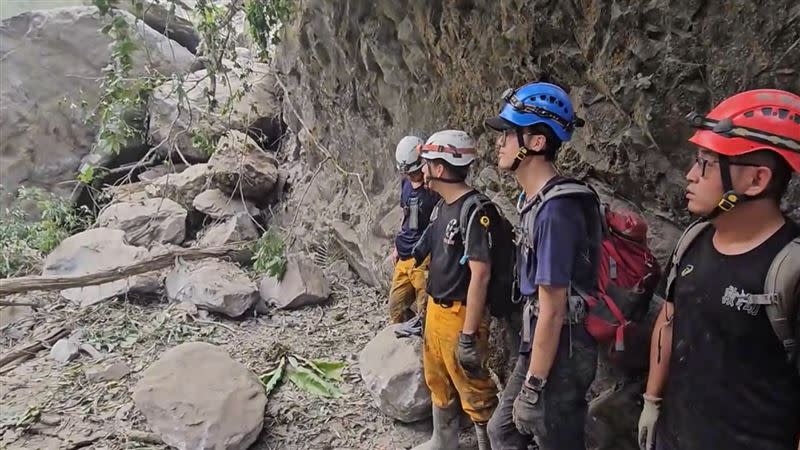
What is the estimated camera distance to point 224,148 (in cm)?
925

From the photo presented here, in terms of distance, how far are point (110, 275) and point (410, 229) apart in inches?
162

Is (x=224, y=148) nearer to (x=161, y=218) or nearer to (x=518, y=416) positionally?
(x=161, y=218)

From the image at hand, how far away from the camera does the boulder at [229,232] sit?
8.11 meters

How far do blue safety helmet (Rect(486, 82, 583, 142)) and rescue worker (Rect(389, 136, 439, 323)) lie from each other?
1900 mm

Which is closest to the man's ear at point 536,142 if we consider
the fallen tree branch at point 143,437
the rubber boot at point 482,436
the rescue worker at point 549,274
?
the rescue worker at point 549,274

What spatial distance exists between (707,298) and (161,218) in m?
8.18

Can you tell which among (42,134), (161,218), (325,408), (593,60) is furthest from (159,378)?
(42,134)

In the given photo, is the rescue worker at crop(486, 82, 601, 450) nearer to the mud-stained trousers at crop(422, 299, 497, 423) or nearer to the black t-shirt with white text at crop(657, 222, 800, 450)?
the black t-shirt with white text at crop(657, 222, 800, 450)

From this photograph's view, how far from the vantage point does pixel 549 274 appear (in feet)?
8.14

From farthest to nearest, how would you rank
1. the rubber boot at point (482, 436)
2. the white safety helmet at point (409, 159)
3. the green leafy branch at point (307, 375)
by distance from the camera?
the green leafy branch at point (307, 375) < the white safety helmet at point (409, 159) < the rubber boot at point (482, 436)

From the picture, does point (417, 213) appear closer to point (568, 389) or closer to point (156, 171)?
point (568, 389)

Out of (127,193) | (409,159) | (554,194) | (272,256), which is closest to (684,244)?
(554,194)

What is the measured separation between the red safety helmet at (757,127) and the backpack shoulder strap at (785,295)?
30cm

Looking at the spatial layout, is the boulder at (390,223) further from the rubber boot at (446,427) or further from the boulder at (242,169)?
the boulder at (242,169)
